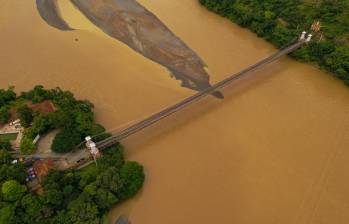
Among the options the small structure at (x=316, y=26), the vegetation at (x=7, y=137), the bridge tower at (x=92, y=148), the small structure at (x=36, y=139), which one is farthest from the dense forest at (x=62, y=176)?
the small structure at (x=316, y=26)

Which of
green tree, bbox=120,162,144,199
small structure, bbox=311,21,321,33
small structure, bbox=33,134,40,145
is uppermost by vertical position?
small structure, bbox=311,21,321,33

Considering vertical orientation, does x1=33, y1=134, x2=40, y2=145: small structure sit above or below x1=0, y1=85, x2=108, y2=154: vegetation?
below

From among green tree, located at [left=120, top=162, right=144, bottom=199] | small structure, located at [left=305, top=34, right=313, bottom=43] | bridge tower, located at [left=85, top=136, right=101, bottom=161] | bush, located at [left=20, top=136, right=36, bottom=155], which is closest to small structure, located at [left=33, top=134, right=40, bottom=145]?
bush, located at [left=20, top=136, right=36, bottom=155]

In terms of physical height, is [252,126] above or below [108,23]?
below

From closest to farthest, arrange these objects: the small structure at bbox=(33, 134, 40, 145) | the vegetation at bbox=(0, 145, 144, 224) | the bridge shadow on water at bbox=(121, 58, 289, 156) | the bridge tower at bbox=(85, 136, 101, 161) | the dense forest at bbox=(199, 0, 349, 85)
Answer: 1. the vegetation at bbox=(0, 145, 144, 224)
2. the bridge tower at bbox=(85, 136, 101, 161)
3. the small structure at bbox=(33, 134, 40, 145)
4. the bridge shadow on water at bbox=(121, 58, 289, 156)
5. the dense forest at bbox=(199, 0, 349, 85)

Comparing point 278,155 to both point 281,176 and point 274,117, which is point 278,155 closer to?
point 281,176

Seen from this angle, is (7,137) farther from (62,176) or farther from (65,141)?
(62,176)

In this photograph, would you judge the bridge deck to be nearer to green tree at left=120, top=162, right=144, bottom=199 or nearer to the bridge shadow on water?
the bridge shadow on water

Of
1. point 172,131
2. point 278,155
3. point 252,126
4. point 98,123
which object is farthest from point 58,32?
point 278,155
